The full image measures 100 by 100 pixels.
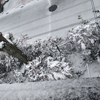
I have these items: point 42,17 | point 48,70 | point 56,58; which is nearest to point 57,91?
point 48,70

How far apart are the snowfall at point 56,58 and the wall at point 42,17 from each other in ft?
3.89

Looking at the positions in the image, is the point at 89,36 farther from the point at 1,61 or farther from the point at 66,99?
the point at 1,61

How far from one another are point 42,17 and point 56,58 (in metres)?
3.33

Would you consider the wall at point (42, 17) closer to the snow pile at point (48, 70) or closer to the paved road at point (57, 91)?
the snow pile at point (48, 70)

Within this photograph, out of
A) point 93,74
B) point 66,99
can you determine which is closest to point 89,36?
point 93,74

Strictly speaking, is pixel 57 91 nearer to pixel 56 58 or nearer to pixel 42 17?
pixel 56 58

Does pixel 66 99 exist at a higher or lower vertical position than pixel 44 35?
lower

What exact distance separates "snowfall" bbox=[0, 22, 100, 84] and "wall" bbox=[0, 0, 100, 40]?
119 centimetres

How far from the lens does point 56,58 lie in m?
4.51

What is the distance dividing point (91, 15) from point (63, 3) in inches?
83.9

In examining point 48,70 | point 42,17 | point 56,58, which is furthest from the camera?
point 42,17

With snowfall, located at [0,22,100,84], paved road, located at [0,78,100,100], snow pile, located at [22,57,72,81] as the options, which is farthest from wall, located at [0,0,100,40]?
paved road, located at [0,78,100,100]

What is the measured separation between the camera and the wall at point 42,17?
596 centimetres

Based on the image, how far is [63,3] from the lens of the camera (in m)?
7.11
